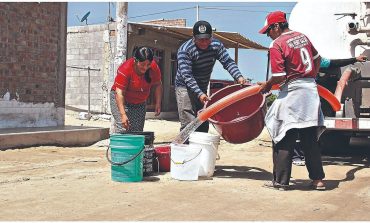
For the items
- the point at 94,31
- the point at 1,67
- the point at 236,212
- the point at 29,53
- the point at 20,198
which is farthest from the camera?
the point at 94,31

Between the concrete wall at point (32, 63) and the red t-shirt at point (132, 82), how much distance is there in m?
4.39

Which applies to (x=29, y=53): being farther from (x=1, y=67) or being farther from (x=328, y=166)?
(x=328, y=166)

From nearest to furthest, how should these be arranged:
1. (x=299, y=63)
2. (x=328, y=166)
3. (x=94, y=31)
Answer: (x=299, y=63) < (x=328, y=166) < (x=94, y=31)

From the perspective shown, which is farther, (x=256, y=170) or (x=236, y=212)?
(x=256, y=170)

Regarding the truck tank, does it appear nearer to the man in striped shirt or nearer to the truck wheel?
the truck wheel

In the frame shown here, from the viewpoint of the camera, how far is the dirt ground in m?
3.89

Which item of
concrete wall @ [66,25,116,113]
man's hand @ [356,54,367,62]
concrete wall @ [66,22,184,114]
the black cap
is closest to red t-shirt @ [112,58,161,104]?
the black cap

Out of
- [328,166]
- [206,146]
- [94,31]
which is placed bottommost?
[328,166]

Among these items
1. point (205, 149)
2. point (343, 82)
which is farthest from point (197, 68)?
point (343, 82)

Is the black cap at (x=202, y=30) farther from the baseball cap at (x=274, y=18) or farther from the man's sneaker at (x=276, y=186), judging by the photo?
the man's sneaker at (x=276, y=186)

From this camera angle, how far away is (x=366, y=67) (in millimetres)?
7258

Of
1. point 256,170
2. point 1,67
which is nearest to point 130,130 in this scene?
point 256,170

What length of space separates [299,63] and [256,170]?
2.05 metres

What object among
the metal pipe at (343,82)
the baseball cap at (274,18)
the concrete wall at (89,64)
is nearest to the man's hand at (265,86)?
the baseball cap at (274,18)
